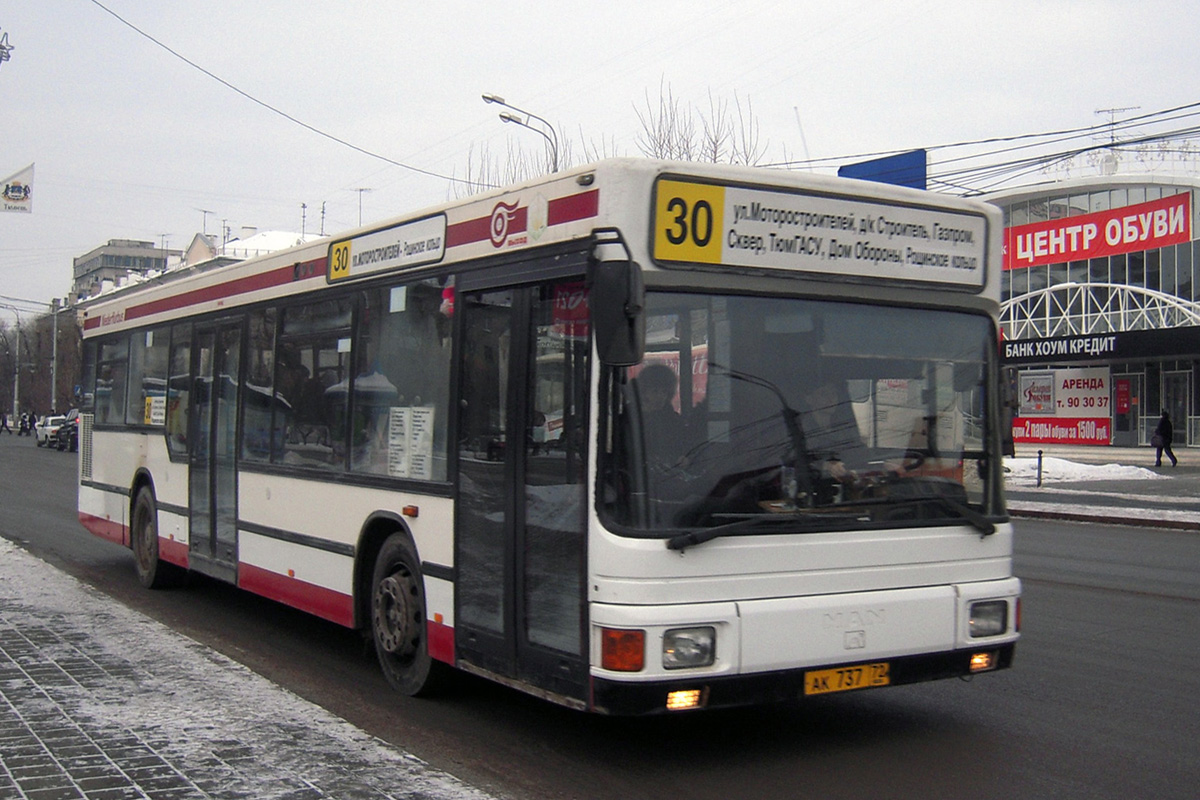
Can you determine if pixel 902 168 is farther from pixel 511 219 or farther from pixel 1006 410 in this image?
pixel 511 219

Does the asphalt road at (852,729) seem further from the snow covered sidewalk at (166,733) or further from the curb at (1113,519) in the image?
the curb at (1113,519)

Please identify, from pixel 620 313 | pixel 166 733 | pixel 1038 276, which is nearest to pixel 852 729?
pixel 620 313

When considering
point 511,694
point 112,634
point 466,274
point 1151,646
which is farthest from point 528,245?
point 1151,646

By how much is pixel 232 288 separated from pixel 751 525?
6.04 metres

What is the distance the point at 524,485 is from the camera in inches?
238

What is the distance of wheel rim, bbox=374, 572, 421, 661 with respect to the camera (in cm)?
713

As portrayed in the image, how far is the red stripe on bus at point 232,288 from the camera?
8773 millimetres

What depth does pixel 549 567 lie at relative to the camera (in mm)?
5812

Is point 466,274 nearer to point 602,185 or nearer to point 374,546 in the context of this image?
point 602,185

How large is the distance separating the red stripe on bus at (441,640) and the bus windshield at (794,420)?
1688 mm

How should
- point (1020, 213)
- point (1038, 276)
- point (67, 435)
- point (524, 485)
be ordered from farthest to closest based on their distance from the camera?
point (67, 435) → point (1020, 213) → point (1038, 276) → point (524, 485)

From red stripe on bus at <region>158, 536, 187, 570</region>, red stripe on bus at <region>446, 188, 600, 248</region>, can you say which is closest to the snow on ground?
red stripe on bus at <region>158, 536, 187, 570</region>

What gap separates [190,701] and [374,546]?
4.68ft

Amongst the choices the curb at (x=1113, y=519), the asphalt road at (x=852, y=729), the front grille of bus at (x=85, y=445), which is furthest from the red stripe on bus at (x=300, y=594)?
the curb at (x=1113, y=519)
